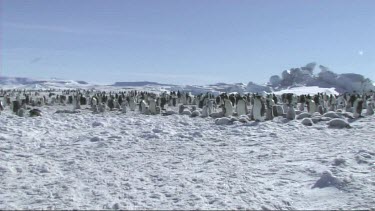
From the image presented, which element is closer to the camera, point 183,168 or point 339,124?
point 183,168

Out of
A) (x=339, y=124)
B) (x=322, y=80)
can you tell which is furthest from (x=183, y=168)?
(x=322, y=80)

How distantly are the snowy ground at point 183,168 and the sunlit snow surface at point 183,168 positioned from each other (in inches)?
0.6

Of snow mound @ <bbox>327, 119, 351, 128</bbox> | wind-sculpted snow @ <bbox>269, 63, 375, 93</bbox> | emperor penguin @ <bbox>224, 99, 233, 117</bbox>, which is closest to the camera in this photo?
snow mound @ <bbox>327, 119, 351, 128</bbox>

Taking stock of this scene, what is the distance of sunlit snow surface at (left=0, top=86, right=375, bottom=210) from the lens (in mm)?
5879

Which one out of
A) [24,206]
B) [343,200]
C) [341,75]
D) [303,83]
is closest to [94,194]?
[24,206]

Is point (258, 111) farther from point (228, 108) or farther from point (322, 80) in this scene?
point (322, 80)

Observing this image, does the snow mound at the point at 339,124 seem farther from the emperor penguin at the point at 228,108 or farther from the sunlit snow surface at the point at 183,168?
the emperor penguin at the point at 228,108

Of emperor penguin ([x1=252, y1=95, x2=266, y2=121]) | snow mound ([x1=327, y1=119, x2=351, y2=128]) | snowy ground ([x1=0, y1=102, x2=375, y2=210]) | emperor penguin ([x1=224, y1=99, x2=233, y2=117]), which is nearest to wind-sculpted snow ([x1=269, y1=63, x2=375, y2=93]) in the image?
emperor penguin ([x1=224, y1=99, x2=233, y2=117])

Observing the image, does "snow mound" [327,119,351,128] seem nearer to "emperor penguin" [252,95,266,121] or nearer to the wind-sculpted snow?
"emperor penguin" [252,95,266,121]

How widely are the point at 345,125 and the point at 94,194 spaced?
8.55 metres

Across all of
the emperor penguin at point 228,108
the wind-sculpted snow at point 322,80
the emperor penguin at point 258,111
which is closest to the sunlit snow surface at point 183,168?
the emperor penguin at point 258,111

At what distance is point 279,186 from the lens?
6.49 meters

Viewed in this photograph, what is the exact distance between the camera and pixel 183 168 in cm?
766

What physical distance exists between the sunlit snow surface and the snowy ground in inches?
0.6
